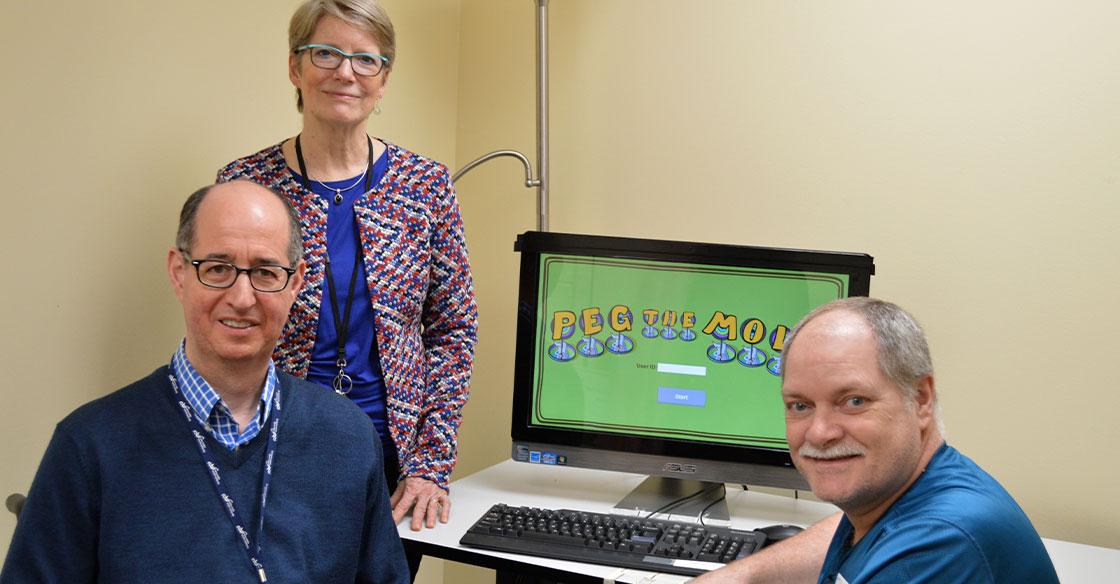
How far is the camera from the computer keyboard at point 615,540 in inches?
83.0

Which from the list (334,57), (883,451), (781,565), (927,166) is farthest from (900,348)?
(927,166)

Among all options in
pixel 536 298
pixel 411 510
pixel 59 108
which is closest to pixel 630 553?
pixel 411 510

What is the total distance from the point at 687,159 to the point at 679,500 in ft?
3.33

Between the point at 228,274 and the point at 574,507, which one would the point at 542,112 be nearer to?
the point at 574,507

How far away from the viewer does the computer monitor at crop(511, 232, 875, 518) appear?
2.45 meters

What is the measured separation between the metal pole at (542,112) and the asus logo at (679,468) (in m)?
0.87

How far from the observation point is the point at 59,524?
1.51m

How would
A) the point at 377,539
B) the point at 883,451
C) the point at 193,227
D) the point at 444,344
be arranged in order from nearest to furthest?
the point at 883,451
the point at 193,227
the point at 377,539
the point at 444,344

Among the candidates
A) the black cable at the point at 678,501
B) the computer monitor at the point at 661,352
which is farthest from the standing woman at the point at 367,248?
the black cable at the point at 678,501

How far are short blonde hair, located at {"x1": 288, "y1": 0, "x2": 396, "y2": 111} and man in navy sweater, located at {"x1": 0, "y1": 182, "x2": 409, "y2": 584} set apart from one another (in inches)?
20.1

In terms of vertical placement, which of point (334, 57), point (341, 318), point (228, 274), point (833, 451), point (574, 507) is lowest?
point (574, 507)

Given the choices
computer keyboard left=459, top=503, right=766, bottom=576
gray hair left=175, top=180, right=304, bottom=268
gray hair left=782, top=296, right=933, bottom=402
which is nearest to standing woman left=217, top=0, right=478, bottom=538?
computer keyboard left=459, top=503, right=766, bottom=576

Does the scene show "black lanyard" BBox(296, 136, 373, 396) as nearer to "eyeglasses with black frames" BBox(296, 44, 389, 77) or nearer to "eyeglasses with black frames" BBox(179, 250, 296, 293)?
"eyeglasses with black frames" BBox(296, 44, 389, 77)

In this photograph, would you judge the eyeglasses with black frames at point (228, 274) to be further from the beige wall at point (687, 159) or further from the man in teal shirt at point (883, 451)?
the man in teal shirt at point (883, 451)
